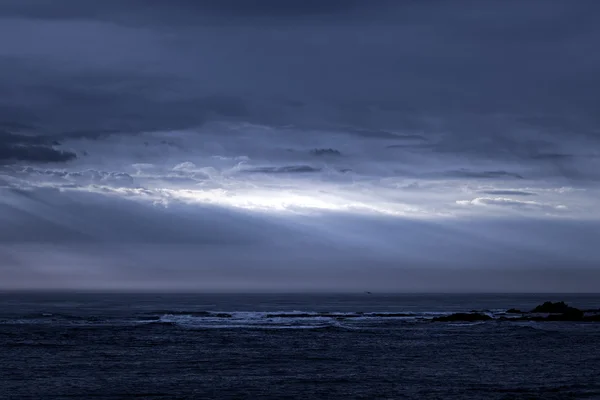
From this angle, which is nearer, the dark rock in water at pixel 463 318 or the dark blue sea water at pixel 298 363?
the dark blue sea water at pixel 298 363

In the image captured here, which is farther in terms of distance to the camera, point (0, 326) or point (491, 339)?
point (0, 326)

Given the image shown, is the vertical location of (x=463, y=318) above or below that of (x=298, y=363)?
above

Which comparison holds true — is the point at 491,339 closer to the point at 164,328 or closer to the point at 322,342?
the point at 322,342

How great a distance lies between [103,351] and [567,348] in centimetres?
3544

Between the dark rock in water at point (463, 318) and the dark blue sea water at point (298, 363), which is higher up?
the dark rock in water at point (463, 318)

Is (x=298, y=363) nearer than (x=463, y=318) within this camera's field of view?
Yes

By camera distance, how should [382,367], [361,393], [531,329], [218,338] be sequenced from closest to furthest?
[361,393]
[382,367]
[218,338]
[531,329]

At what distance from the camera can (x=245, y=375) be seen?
1555 inches

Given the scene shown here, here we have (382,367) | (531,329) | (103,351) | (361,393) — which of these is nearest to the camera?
(361,393)

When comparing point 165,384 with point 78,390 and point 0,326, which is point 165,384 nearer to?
point 78,390

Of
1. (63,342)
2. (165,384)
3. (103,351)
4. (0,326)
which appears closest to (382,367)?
(165,384)

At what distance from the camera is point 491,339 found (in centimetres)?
6178

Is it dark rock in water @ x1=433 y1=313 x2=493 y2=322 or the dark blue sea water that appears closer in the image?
the dark blue sea water

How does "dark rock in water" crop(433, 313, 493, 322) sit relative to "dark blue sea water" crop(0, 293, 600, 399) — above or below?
above
